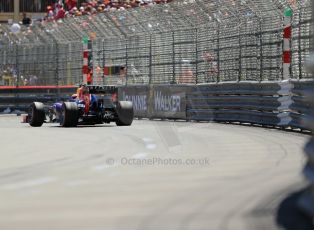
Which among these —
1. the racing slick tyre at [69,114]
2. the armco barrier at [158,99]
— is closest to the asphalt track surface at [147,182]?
the racing slick tyre at [69,114]

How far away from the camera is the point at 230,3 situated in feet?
Result: 65.0

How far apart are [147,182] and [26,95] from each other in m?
21.9

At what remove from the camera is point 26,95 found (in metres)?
29.0

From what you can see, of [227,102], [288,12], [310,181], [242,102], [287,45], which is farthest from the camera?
[227,102]

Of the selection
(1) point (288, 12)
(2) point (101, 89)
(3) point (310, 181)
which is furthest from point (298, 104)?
(3) point (310, 181)

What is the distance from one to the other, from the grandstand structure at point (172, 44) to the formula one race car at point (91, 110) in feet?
10.4

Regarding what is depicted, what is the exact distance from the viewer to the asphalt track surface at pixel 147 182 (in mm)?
5488

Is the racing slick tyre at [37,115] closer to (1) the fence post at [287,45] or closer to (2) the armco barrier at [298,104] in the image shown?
(1) the fence post at [287,45]

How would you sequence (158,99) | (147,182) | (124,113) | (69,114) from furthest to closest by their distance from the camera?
1. (158,99)
2. (124,113)
3. (69,114)
4. (147,182)

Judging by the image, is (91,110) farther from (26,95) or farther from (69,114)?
(26,95)

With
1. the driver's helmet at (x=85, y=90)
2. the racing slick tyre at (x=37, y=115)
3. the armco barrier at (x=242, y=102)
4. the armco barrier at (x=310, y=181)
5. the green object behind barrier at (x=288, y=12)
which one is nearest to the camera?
the armco barrier at (x=310, y=181)

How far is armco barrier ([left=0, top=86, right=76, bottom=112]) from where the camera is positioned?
2819 cm

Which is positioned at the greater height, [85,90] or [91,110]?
[85,90]

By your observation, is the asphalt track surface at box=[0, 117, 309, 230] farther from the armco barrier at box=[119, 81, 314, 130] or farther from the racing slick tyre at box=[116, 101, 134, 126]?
the racing slick tyre at box=[116, 101, 134, 126]
